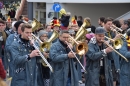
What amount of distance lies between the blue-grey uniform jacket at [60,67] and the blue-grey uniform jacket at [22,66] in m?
0.56

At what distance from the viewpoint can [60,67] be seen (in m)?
7.70

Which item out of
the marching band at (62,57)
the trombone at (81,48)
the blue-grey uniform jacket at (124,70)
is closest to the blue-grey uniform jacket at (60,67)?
the marching band at (62,57)

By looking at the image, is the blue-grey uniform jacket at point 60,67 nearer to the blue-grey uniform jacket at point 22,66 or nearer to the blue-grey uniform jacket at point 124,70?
the blue-grey uniform jacket at point 22,66

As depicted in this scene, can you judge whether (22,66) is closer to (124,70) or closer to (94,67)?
(94,67)

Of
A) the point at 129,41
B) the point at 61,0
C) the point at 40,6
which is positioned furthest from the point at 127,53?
the point at 40,6

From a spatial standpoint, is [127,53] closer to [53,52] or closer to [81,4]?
[53,52]

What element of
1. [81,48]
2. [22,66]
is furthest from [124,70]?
[22,66]

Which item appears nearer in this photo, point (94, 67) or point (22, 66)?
point (22, 66)

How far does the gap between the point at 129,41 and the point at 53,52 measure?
6.11ft

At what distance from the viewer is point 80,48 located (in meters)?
7.63

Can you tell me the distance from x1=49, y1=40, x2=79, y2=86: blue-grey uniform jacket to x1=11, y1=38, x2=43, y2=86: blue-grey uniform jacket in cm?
56

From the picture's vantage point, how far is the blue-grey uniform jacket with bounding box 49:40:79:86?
24.8 feet

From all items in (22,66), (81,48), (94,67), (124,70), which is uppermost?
(81,48)

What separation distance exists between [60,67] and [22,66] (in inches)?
35.6
